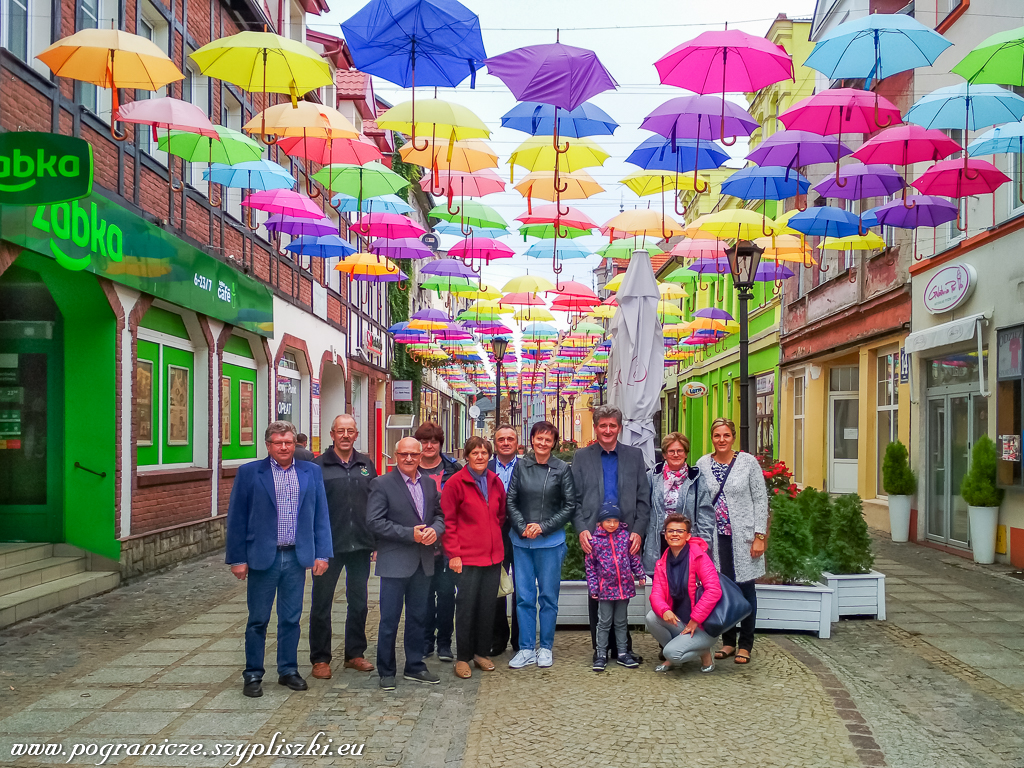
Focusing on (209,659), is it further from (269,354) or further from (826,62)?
(269,354)

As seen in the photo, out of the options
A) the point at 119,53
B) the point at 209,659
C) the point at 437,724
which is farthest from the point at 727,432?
the point at 119,53

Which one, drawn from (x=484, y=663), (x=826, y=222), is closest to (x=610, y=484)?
(x=484, y=663)

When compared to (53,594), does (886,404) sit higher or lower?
higher

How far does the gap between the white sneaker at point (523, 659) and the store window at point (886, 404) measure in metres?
12.0

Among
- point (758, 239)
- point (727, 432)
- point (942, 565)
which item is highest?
point (758, 239)

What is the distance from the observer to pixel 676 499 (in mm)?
7250

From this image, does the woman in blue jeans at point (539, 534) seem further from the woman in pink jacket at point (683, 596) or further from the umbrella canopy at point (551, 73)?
the umbrella canopy at point (551, 73)

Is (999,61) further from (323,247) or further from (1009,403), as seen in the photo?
(323,247)

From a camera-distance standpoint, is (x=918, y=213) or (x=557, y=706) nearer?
(x=557, y=706)

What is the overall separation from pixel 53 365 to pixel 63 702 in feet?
19.8

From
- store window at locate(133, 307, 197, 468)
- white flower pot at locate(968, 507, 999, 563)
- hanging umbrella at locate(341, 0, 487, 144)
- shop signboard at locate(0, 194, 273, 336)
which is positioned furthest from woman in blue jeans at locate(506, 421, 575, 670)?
white flower pot at locate(968, 507, 999, 563)

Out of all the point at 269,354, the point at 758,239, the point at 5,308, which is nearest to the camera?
the point at 5,308

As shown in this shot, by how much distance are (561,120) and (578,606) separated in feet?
16.8

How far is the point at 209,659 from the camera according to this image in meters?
7.29
